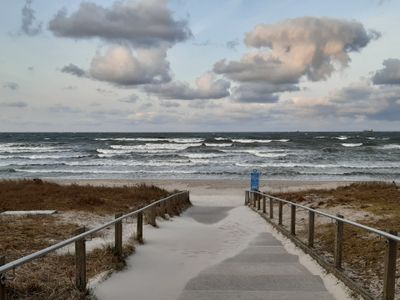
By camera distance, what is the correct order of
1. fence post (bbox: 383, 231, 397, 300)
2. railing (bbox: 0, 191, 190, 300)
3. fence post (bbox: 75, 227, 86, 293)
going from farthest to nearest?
fence post (bbox: 75, 227, 86, 293) → fence post (bbox: 383, 231, 397, 300) → railing (bbox: 0, 191, 190, 300)

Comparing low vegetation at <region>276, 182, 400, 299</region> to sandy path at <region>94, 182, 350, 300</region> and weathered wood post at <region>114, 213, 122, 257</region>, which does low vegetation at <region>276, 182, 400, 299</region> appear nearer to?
sandy path at <region>94, 182, 350, 300</region>

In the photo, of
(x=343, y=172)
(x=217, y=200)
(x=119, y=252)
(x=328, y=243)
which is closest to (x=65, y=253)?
(x=119, y=252)

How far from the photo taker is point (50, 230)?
11.3 metres

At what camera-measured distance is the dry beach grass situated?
18.5ft

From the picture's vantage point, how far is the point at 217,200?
84.7 ft

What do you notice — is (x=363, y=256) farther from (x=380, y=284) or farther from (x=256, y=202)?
(x=256, y=202)

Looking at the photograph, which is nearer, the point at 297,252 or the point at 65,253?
the point at 65,253

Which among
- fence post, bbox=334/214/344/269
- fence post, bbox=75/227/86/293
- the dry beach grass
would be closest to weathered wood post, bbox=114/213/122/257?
the dry beach grass

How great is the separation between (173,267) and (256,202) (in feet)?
41.9

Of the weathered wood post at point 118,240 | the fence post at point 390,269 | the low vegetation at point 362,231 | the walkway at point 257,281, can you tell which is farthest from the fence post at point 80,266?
the low vegetation at point 362,231

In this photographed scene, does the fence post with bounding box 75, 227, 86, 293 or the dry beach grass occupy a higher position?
the fence post with bounding box 75, 227, 86, 293

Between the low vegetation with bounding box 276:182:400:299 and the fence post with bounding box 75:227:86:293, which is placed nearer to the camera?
the fence post with bounding box 75:227:86:293

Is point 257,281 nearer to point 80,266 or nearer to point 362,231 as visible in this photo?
point 80,266

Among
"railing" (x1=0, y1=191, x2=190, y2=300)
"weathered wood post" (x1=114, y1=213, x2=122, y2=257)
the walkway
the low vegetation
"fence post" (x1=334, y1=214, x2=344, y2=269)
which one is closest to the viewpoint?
"railing" (x1=0, y1=191, x2=190, y2=300)
